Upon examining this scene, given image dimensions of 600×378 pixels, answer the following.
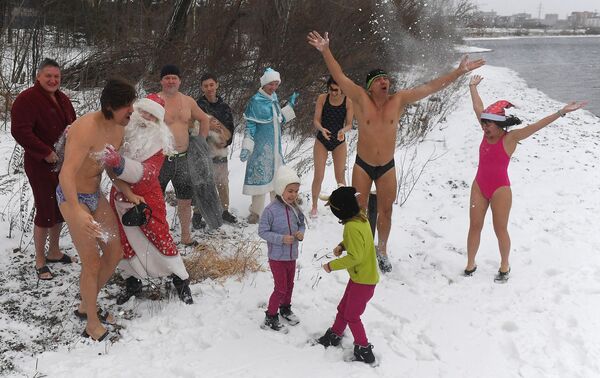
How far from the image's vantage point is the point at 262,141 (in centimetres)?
554

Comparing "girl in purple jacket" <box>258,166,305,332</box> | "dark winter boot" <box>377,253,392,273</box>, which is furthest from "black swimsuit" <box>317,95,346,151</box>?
"girl in purple jacket" <box>258,166,305,332</box>

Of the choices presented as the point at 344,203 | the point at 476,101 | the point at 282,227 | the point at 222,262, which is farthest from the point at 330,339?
the point at 476,101

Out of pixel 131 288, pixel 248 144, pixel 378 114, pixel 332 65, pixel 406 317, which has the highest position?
pixel 332 65

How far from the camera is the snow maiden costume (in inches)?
215

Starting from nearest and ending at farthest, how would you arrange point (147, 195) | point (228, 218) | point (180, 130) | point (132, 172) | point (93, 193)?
point (93, 193), point (132, 172), point (147, 195), point (180, 130), point (228, 218)

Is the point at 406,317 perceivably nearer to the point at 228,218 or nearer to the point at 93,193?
the point at 228,218

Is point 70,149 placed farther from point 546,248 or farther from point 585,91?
point 585,91

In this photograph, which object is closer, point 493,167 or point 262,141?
point 493,167

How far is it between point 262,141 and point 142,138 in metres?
2.14

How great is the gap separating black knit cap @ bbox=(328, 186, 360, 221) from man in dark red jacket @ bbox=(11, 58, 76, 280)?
7.54 feet

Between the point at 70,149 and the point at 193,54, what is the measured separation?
24.7 feet

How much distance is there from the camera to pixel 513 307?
4.23m

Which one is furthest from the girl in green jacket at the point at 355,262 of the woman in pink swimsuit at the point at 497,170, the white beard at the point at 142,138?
the woman in pink swimsuit at the point at 497,170

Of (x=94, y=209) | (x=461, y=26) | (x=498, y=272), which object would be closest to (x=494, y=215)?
(x=498, y=272)
